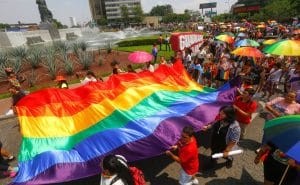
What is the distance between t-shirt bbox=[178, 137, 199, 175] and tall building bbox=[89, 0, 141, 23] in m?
137

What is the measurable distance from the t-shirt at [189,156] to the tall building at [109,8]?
13689cm

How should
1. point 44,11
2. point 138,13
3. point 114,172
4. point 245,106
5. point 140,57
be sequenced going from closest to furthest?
1. point 114,172
2. point 245,106
3. point 140,57
4. point 44,11
5. point 138,13

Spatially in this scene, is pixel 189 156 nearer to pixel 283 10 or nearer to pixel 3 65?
pixel 3 65

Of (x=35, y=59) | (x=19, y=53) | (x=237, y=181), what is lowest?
(x=237, y=181)

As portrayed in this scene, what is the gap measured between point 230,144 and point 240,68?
5935 mm

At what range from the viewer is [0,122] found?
895 cm

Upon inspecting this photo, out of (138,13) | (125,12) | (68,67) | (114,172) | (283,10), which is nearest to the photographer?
(114,172)

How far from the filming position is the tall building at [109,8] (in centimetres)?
13800

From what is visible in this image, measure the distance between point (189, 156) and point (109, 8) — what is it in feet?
478

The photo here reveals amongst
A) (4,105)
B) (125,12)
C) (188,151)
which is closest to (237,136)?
(188,151)

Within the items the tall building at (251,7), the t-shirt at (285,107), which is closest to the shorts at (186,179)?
the t-shirt at (285,107)

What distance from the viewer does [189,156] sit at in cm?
407

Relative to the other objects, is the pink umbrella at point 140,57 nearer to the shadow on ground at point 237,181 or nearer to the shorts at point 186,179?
the shadow on ground at point 237,181

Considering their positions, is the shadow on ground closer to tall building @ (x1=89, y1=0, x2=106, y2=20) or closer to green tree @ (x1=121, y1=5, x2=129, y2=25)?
green tree @ (x1=121, y1=5, x2=129, y2=25)
